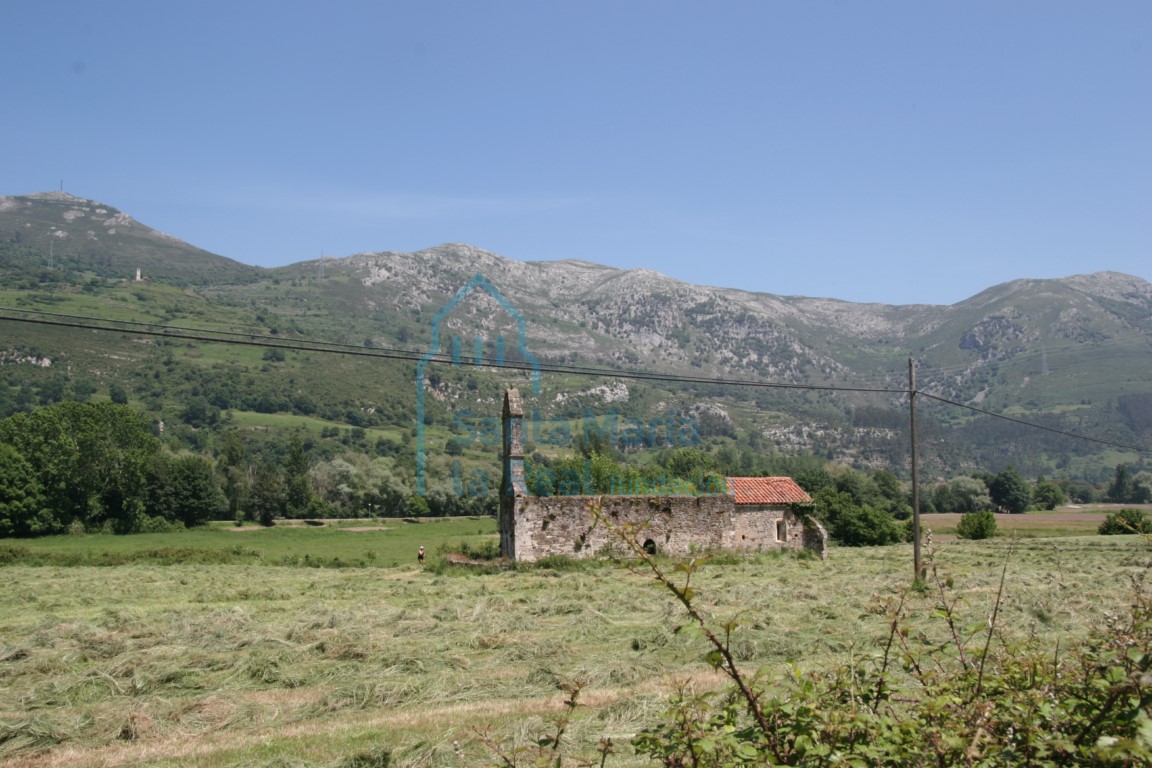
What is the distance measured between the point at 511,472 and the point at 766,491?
1181cm

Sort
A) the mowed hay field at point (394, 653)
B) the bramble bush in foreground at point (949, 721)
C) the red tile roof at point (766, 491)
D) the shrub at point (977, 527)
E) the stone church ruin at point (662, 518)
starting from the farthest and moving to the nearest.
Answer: the shrub at point (977, 527)
the red tile roof at point (766, 491)
the stone church ruin at point (662, 518)
the mowed hay field at point (394, 653)
the bramble bush in foreground at point (949, 721)

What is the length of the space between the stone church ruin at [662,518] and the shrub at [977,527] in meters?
17.4

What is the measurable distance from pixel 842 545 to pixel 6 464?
51.6 m

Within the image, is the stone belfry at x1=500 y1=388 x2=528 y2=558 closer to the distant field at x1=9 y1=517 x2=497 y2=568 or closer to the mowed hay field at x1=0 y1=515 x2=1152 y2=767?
the distant field at x1=9 y1=517 x2=497 y2=568

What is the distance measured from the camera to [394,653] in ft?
44.7

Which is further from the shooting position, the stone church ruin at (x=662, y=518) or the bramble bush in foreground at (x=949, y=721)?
the stone church ruin at (x=662, y=518)

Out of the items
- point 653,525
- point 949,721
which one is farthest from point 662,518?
point 949,721

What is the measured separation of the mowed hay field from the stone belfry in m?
4.14

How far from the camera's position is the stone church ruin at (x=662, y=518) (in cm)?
2958

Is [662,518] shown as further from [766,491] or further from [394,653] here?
[394,653]

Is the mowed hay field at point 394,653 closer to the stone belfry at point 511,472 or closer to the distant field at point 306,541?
the stone belfry at point 511,472

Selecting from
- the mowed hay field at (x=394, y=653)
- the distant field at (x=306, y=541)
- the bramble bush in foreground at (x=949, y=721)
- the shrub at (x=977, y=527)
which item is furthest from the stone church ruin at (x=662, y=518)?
the bramble bush in foreground at (x=949, y=721)

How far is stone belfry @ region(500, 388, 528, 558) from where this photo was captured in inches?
1168

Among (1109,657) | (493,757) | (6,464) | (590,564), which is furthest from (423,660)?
(6,464)
